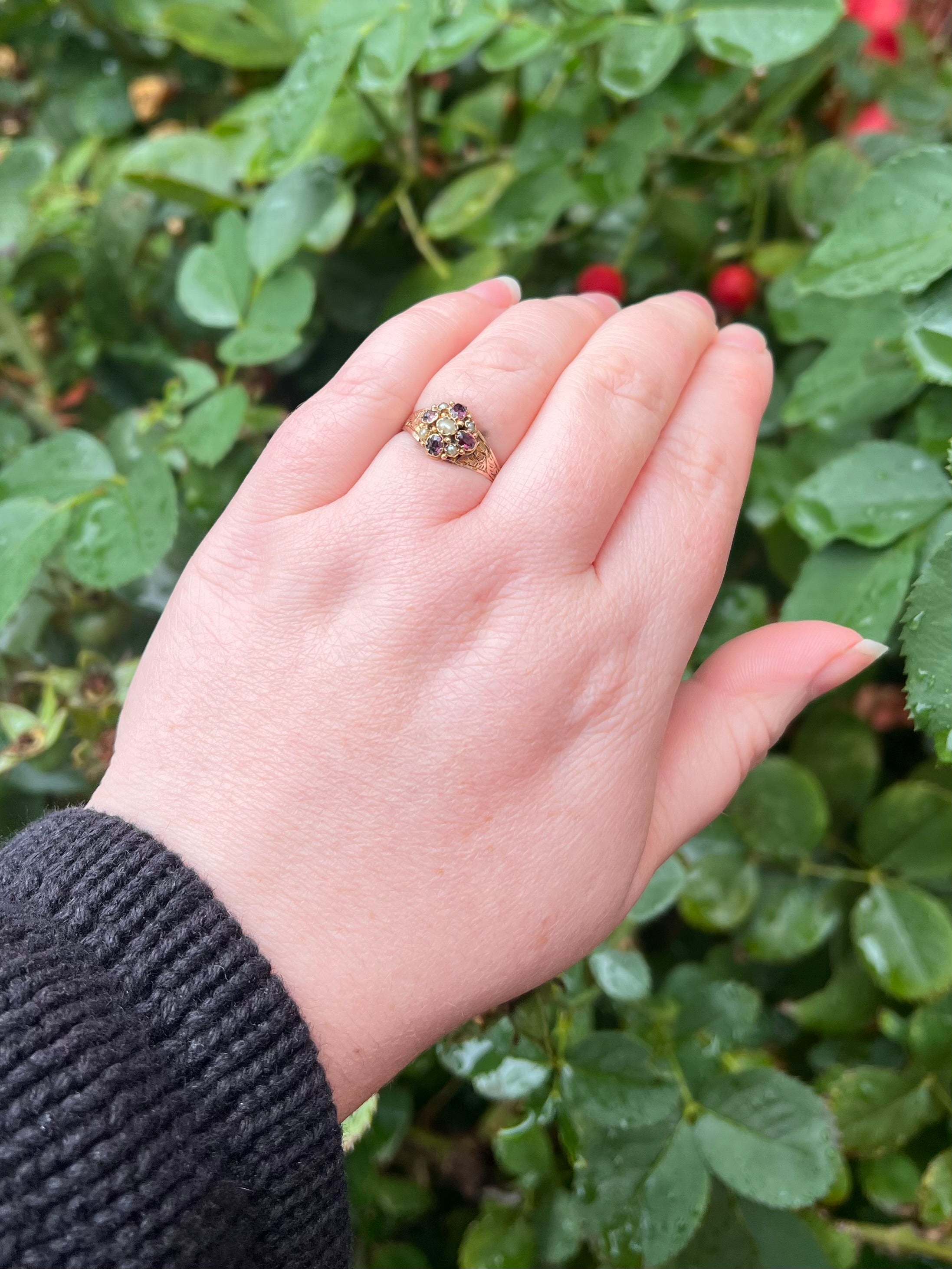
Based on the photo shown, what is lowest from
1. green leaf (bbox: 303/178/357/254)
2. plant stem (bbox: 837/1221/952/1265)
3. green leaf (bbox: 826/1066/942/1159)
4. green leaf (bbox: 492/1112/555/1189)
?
plant stem (bbox: 837/1221/952/1265)

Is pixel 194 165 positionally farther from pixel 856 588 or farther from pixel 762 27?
pixel 856 588

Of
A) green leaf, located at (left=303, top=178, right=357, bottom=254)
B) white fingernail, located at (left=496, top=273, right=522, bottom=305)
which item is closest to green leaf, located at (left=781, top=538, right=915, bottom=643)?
white fingernail, located at (left=496, top=273, right=522, bottom=305)

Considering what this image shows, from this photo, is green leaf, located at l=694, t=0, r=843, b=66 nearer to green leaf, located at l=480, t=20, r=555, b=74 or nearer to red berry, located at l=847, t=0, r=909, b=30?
green leaf, located at l=480, t=20, r=555, b=74

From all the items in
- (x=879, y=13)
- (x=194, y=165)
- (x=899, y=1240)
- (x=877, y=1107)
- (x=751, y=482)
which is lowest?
(x=899, y=1240)

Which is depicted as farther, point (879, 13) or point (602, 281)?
point (879, 13)

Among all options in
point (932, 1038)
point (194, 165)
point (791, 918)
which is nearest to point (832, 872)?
point (791, 918)

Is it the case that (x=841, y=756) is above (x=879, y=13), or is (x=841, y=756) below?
below
